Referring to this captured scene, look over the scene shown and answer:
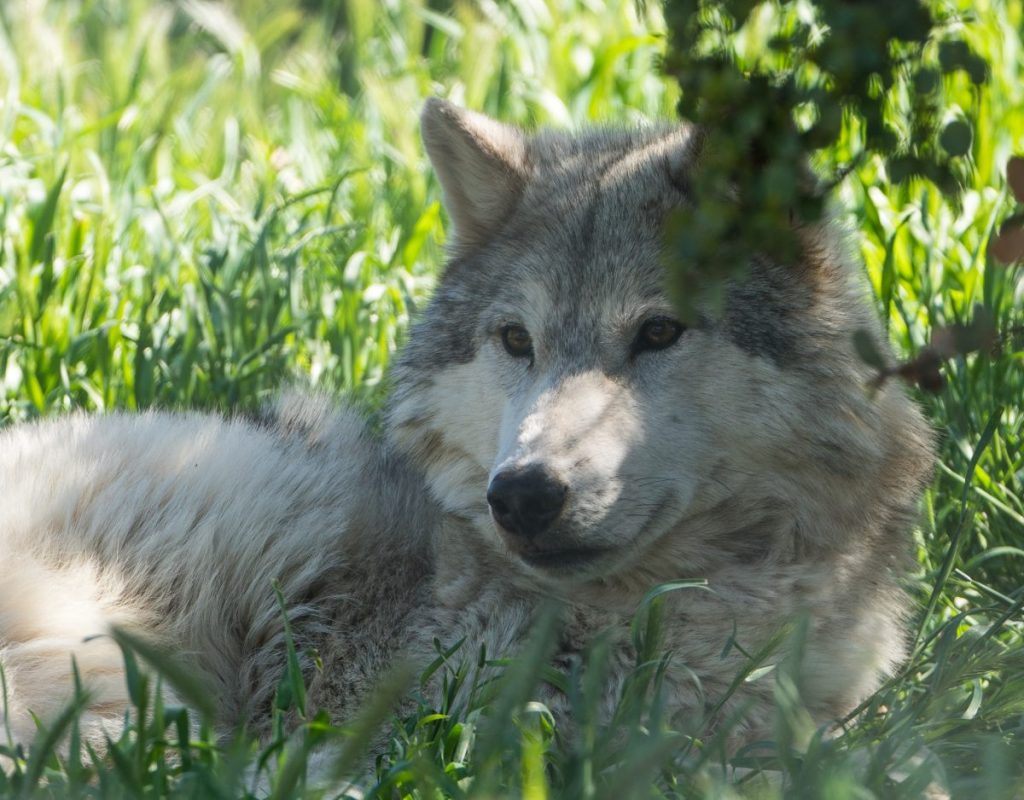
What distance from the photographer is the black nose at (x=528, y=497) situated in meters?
2.75

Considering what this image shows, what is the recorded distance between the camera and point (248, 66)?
25.5 feet

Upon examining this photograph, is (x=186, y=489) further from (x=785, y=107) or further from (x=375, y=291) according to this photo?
(x=785, y=107)

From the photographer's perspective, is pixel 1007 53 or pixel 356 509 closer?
pixel 356 509

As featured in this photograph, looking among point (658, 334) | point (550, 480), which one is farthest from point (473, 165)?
point (550, 480)

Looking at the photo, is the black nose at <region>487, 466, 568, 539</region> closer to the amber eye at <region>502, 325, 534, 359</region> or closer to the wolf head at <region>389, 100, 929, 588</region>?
the wolf head at <region>389, 100, 929, 588</region>

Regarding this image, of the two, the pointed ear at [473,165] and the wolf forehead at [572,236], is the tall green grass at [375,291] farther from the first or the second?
the pointed ear at [473,165]

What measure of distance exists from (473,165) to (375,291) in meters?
1.64

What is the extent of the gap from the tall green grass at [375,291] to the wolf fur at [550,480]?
170mm

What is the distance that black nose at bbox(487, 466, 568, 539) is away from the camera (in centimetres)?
275

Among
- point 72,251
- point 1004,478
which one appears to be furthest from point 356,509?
point 72,251

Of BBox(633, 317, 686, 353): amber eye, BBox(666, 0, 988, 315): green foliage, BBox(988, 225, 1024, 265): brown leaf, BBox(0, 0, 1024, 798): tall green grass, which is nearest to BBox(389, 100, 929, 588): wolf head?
BBox(633, 317, 686, 353): amber eye

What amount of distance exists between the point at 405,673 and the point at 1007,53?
5.92m

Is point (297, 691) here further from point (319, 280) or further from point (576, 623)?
point (319, 280)

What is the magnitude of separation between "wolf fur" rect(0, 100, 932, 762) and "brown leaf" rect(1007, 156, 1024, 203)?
85cm
